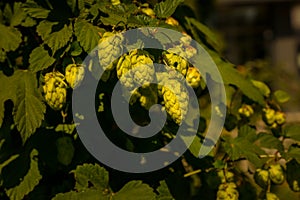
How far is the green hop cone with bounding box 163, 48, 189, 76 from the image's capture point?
117 centimetres

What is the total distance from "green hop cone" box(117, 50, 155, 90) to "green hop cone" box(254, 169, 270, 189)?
0.47 m

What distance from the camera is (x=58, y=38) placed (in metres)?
1.28

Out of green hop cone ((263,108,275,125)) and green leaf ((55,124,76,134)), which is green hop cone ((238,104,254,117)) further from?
green leaf ((55,124,76,134))

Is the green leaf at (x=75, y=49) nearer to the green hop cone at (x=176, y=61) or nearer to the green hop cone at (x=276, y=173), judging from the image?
the green hop cone at (x=176, y=61)

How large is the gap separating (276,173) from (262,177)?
37 millimetres

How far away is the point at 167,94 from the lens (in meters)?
1.14

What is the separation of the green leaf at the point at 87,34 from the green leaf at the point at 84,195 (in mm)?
318

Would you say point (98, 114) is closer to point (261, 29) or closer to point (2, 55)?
point (2, 55)

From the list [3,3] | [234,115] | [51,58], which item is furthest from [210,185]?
[3,3]

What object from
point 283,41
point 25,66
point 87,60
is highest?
point 87,60

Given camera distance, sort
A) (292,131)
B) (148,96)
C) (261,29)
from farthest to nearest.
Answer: (261,29) → (292,131) → (148,96)

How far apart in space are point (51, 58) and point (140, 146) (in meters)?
0.35

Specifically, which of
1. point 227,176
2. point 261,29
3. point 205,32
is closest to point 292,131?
point 227,176

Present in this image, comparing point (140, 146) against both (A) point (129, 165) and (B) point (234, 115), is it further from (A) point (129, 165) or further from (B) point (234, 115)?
(B) point (234, 115)
